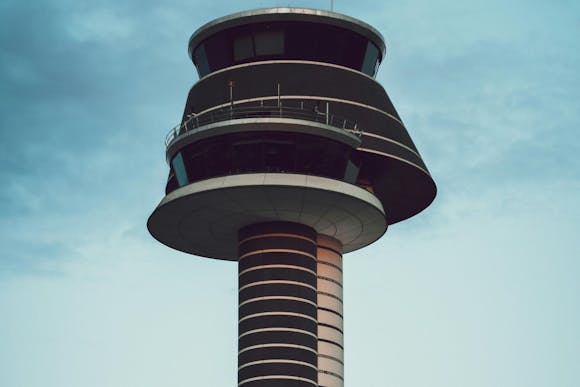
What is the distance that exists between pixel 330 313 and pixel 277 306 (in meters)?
8.36

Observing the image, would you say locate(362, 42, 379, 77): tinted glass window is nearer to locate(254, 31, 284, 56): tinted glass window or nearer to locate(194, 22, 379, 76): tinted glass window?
locate(194, 22, 379, 76): tinted glass window

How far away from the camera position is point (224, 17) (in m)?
125

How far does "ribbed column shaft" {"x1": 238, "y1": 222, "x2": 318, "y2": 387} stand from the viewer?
11688 cm

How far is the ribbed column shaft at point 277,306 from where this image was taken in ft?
383

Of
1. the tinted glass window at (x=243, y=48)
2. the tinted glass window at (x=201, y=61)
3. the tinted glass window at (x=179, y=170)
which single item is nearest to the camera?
the tinted glass window at (x=179, y=170)

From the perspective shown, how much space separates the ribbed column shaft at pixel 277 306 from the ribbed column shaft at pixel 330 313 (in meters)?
3.47

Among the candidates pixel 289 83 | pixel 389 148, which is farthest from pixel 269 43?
pixel 389 148

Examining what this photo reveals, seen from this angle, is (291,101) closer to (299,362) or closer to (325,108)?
(325,108)

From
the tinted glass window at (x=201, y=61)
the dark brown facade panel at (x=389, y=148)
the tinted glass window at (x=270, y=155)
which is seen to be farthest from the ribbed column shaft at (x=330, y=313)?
the tinted glass window at (x=201, y=61)

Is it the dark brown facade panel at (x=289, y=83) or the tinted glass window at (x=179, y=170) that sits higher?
the dark brown facade panel at (x=289, y=83)

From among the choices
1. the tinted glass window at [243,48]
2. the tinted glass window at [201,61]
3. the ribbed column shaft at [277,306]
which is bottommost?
the ribbed column shaft at [277,306]

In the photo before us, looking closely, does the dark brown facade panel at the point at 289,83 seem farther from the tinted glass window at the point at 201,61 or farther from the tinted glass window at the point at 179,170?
the tinted glass window at the point at 179,170

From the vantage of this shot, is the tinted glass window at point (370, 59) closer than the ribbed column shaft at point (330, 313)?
No

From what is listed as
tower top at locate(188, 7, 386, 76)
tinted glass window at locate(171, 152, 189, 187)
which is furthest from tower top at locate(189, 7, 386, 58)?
tinted glass window at locate(171, 152, 189, 187)
